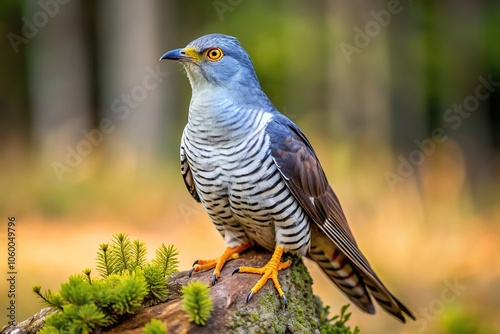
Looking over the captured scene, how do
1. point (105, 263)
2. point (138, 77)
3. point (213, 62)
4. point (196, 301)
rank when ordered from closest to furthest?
point (196, 301), point (105, 263), point (213, 62), point (138, 77)

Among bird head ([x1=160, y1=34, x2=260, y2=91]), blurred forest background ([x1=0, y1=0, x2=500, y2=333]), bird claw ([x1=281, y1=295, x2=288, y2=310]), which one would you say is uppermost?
blurred forest background ([x1=0, y1=0, x2=500, y2=333])

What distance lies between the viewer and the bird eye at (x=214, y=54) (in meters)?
4.11

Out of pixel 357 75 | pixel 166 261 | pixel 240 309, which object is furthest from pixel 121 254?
pixel 357 75

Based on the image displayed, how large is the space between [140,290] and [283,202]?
118 cm

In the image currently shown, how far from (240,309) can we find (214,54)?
1.61m

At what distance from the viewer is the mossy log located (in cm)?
320

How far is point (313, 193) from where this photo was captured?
418 cm

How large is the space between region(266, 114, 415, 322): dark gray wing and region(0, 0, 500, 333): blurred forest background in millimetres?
1018

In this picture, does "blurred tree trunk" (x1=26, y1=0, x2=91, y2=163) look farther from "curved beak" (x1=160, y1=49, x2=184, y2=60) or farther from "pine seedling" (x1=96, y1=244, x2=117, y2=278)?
"pine seedling" (x1=96, y1=244, x2=117, y2=278)

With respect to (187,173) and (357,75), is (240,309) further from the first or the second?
(357,75)

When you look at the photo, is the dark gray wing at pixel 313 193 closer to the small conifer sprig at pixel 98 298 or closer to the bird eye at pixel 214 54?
the bird eye at pixel 214 54

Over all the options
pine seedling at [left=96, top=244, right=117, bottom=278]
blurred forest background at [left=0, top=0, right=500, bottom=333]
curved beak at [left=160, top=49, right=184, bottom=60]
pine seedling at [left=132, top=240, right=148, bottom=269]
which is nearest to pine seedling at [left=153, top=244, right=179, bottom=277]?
pine seedling at [left=132, top=240, right=148, bottom=269]

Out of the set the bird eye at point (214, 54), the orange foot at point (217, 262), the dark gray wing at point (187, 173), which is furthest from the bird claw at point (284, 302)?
the bird eye at point (214, 54)

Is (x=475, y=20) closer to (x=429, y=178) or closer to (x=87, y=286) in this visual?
(x=429, y=178)
